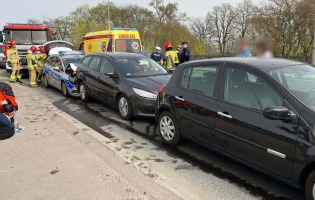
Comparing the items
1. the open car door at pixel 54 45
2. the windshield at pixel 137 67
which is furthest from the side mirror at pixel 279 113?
the open car door at pixel 54 45

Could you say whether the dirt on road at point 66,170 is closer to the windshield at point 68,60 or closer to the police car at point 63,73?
the police car at point 63,73

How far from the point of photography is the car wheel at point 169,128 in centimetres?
483

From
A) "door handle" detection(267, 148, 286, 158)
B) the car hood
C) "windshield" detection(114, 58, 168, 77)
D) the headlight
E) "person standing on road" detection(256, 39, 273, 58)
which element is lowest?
"door handle" detection(267, 148, 286, 158)

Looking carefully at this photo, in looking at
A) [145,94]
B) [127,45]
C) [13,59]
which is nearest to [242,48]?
[145,94]

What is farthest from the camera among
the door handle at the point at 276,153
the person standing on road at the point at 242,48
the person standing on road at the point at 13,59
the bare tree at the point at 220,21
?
the bare tree at the point at 220,21

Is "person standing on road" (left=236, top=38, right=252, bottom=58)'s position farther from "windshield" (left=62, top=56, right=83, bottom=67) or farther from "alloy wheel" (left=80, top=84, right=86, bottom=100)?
"windshield" (left=62, top=56, right=83, bottom=67)

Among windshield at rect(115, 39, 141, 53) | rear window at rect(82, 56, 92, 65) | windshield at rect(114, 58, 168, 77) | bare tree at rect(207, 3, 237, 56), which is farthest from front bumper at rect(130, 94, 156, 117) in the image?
bare tree at rect(207, 3, 237, 56)

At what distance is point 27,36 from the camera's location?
658 inches

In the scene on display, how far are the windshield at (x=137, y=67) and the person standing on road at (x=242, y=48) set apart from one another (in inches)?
78.2

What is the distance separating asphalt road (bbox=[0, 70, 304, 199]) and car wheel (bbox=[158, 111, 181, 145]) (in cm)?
13

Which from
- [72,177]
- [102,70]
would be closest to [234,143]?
[72,177]

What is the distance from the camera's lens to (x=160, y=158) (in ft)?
14.8

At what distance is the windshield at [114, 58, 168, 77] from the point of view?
277 inches

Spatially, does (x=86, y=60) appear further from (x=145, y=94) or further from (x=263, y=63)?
(x=263, y=63)
